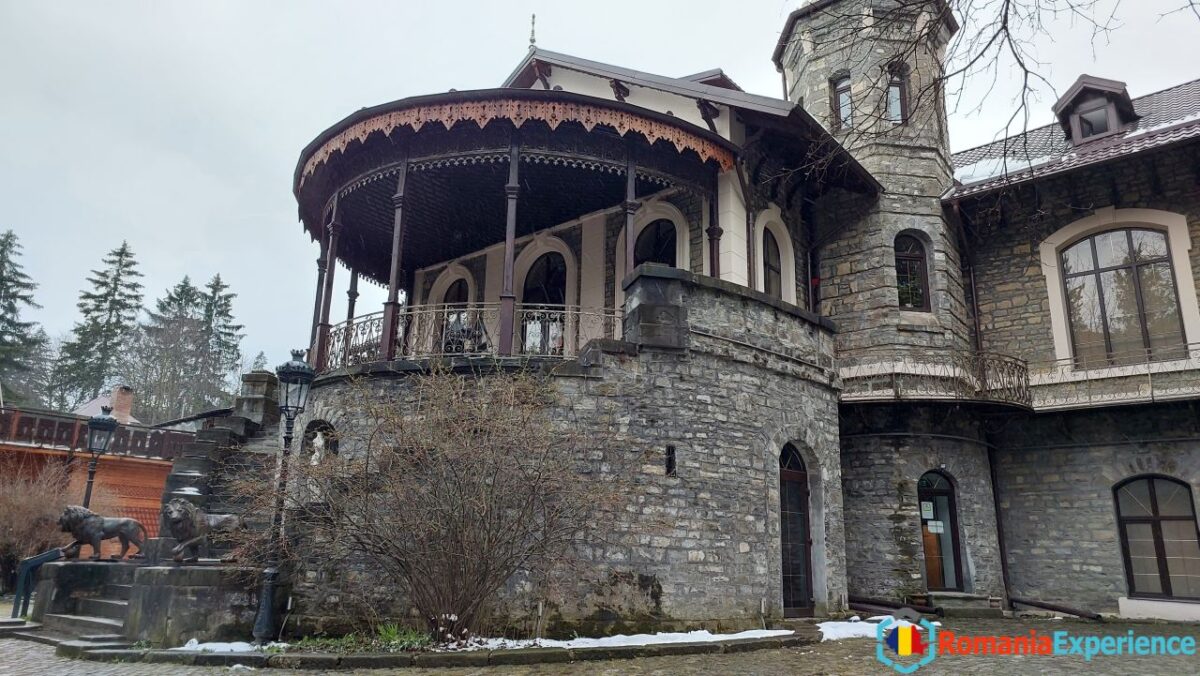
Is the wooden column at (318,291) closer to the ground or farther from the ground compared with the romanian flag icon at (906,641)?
farther from the ground

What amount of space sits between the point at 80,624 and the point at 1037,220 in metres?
15.8

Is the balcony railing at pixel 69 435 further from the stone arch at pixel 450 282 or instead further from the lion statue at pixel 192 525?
the lion statue at pixel 192 525

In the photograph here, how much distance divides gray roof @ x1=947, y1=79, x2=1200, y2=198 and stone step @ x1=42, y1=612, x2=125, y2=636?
40.6 ft

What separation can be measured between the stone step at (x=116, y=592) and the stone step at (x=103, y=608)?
0.39ft

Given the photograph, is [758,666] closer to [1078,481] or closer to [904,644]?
[904,644]

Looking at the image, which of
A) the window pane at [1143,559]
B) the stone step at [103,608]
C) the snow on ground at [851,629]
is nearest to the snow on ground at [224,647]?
the stone step at [103,608]

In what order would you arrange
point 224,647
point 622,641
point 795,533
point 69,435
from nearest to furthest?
1. point 224,647
2. point 622,641
3. point 795,533
4. point 69,435

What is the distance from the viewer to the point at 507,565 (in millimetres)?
7301

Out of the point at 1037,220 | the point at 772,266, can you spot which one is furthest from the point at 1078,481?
the point at 772,266

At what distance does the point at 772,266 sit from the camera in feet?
42.2

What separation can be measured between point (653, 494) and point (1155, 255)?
34.6ft

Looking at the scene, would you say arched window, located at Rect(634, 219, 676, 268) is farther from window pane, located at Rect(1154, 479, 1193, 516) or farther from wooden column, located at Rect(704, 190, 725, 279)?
window pane, located at Rect(1154, 479, 1193, 516)

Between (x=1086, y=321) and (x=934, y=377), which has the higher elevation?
(x=1086, y=321)

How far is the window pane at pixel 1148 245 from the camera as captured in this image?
12828 millimetres
